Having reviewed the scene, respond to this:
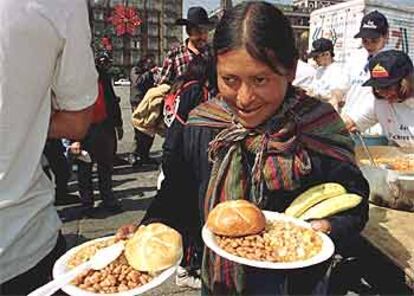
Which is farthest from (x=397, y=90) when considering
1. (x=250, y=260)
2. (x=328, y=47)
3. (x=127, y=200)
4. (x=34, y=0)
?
(x=127, y=200)

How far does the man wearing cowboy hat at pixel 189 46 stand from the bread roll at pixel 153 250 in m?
2.75

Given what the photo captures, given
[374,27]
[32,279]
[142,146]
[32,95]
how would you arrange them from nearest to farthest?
[32,95] → [32,279] → [374,27] → [142,146]

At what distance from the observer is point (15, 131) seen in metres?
1.23

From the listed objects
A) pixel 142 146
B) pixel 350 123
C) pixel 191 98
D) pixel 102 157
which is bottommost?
pixel 142 146

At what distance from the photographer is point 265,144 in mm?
1461

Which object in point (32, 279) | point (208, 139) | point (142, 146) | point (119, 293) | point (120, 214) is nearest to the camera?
point (119, 293)

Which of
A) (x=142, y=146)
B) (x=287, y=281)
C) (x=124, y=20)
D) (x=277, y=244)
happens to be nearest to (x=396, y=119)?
(x=287, y=281)

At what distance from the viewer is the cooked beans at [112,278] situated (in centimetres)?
112

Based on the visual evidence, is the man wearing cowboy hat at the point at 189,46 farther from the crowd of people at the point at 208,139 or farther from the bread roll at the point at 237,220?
the bread roll at the point at 237,220

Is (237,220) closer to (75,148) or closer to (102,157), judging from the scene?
(75,148)

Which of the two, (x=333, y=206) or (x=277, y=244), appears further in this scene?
(x=333, y=206)

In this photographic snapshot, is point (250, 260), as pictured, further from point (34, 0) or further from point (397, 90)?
point (397, 90)

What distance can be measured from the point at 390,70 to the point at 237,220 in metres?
1.63

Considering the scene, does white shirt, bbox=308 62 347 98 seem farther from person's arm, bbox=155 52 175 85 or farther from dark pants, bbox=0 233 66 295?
dark pants, bbox=0 233 66 295
